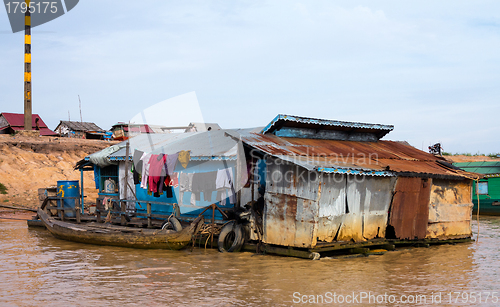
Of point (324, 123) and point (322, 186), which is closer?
point (322, 186)

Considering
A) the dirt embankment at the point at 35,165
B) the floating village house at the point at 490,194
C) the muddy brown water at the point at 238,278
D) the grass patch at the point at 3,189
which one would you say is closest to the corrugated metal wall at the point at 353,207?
the muddy brown water at the point at 238,278

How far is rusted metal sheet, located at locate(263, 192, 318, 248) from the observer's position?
10719mm

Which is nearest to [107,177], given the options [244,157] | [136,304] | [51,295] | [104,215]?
[104,215]

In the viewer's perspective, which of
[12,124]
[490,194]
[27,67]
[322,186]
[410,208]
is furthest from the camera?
[12,124]

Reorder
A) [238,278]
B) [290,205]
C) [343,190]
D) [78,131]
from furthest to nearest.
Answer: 1. [78,131]
2. [343,190]
3. [290,205]
4. [238,278]

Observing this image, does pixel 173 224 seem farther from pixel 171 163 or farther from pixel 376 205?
pixel 376 205

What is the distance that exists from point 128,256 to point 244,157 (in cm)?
420

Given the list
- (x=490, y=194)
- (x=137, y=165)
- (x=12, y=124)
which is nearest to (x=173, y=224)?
(x=137, y=165)

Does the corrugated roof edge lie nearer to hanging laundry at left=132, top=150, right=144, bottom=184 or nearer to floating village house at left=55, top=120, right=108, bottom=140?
hanging laundry at left=132, top=150, right=144, bottom=184

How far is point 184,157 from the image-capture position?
13.9m

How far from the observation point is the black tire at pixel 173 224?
41.3 ft

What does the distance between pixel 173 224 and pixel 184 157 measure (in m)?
2.29

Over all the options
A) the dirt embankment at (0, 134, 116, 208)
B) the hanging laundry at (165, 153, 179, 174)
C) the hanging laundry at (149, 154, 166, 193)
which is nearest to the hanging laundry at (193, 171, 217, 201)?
the hanging laundry at (165, 153, 179, 174)

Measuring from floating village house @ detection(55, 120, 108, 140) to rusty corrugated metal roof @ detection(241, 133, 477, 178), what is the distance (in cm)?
3583
